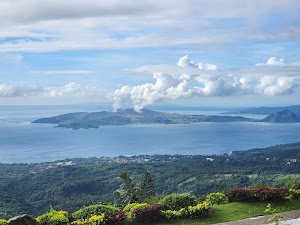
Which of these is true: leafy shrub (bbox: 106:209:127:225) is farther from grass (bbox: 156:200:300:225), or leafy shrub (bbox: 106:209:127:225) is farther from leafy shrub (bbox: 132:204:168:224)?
→ grass (bbox: 156:200:300:225)

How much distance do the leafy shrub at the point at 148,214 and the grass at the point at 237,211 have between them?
381mm

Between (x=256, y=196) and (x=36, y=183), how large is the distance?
66.6 meters

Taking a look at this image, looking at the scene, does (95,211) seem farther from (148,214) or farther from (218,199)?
(218,199)

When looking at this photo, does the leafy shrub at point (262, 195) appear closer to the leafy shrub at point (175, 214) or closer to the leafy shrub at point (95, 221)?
the leafy shrub at point (175, 214)

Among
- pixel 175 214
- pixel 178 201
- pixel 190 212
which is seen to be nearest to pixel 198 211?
pixel 190 212

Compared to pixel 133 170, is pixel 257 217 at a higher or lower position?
higher

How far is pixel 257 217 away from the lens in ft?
29.6

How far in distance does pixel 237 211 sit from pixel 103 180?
64.2m

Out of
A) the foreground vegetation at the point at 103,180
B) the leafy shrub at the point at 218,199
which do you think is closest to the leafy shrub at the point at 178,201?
the leafy shrub at the point at 218,199

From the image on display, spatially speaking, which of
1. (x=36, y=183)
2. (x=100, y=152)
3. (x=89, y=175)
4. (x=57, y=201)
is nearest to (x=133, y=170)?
(x=89, y=175)

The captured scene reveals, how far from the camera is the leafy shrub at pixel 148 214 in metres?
8.70

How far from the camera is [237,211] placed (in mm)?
9562

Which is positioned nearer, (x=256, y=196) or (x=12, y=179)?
(x=256, y=196)

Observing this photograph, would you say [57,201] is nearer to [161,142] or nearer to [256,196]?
[256,196]
